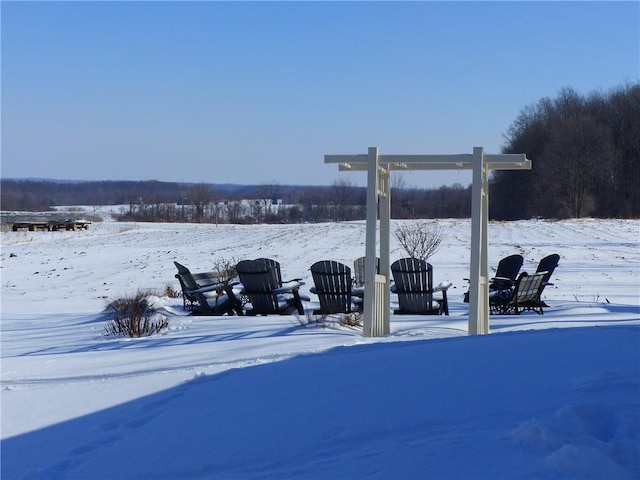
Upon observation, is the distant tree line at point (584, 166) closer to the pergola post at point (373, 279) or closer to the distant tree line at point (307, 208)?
the distant tree line at point (307, 208)

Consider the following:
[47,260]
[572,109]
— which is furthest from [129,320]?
[572,109]

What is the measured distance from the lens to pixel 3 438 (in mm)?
4969

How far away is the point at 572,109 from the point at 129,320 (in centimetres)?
6649

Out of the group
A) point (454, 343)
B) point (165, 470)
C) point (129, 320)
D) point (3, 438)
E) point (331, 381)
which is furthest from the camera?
point (129, 320)

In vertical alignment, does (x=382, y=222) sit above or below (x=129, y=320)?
above

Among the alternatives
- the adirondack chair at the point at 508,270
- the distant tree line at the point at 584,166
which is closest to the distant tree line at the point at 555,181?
the distant tree line at the point at 584,166

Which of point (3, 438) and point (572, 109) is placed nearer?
point (3, 438)

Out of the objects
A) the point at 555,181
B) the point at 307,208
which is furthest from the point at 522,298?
the point at 307,208

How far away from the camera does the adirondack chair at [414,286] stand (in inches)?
447

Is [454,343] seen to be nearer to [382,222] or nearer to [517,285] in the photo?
[382,222]

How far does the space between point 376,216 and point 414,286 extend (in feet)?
8.60

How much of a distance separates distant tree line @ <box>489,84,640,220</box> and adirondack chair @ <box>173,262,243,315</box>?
158 ft

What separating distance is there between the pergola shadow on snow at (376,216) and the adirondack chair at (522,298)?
6.92 feet

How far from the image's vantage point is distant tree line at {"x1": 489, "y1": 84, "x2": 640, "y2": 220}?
5962cm
